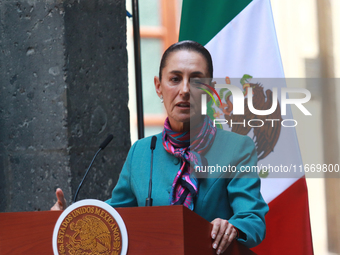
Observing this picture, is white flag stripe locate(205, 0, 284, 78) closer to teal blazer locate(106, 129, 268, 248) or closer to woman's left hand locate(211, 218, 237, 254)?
teal blazer locate(106, 129, 268, 248)

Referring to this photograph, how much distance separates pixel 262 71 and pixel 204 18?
553mm

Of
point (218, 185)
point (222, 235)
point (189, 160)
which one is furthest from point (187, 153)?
point (222, 235)

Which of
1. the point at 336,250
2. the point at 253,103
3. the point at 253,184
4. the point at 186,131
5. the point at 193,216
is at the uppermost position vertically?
the point at 253,103

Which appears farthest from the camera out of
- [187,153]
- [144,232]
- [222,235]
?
[187,153]

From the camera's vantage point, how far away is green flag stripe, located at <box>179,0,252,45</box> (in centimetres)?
282

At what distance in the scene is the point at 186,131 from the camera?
1725 millimetres

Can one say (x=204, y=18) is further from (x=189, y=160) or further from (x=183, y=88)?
(x=189, y=160)

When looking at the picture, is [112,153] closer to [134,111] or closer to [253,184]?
[134,111]

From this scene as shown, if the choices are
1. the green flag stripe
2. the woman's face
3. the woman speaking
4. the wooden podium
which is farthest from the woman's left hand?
the green flag stripe

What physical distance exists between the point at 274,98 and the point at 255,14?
21.3 inches

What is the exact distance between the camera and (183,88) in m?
1.69

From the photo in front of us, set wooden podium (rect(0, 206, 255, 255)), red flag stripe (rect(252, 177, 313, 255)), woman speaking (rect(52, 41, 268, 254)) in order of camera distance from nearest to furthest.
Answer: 1. wooden podium (rect(0, 206, 255, 255))
2. woman speaking (rect(52, 41, 268, 254))
3. red flag stripe (rect(252, 177, 313, 255))

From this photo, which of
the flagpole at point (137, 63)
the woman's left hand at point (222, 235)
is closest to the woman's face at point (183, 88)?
the woman's left hand at point (222, 235)

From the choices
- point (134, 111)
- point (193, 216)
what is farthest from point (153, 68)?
point (193, 216)
